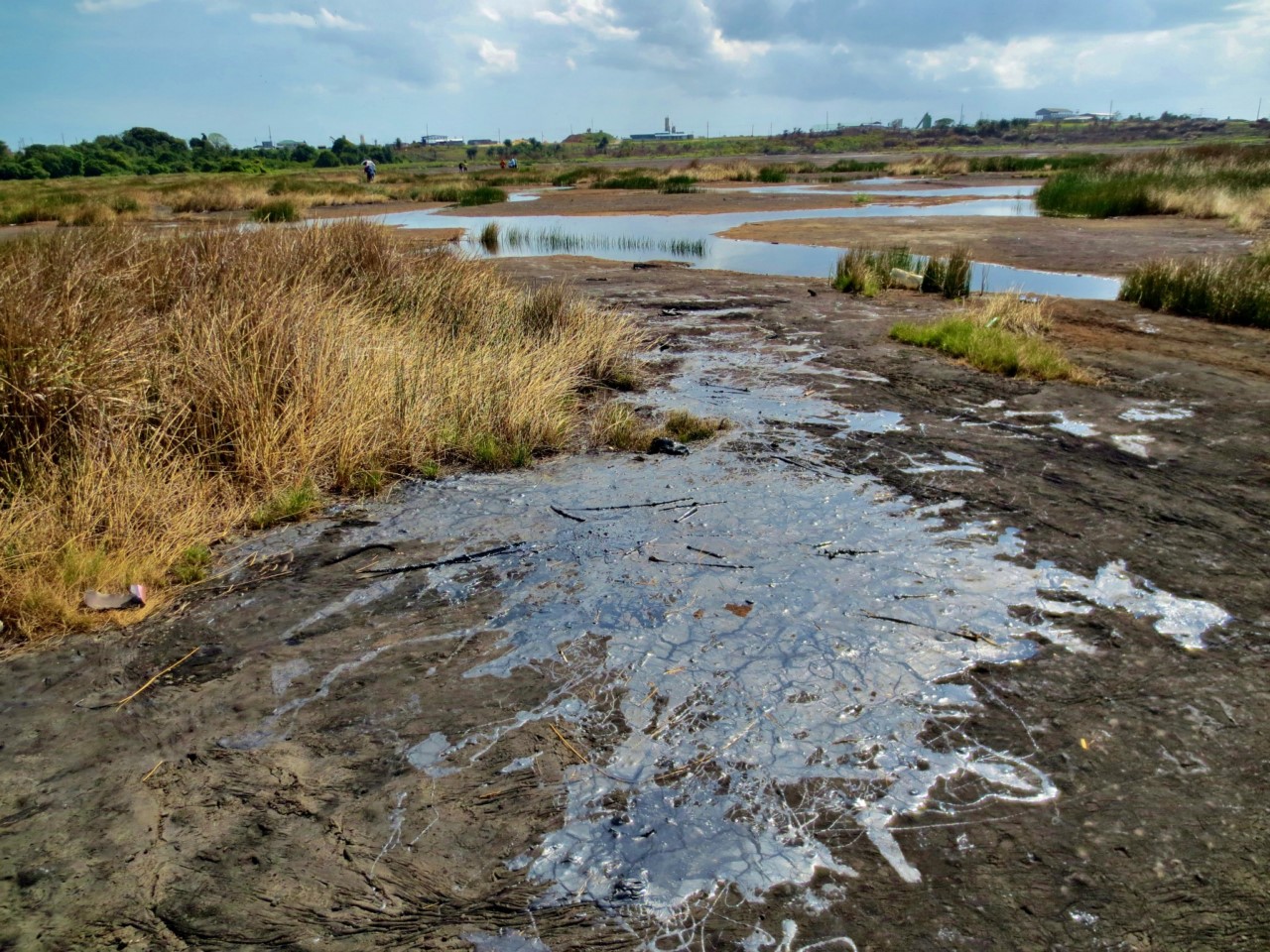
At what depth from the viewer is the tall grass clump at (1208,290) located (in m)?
11.0

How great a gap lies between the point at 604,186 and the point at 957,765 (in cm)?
4256

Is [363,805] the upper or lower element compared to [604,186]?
lower

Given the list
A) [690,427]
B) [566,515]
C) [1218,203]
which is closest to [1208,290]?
[690,427]

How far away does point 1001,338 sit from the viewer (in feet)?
30.2

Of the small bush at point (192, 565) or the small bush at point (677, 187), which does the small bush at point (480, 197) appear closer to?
the small bush at point (677, 187)

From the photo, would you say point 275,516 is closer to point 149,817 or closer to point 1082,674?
point 149,817

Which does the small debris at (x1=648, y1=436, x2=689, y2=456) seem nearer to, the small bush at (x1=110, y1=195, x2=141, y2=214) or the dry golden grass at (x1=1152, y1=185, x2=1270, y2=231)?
the dry golden grass at (x1=1152, y1=185, x2=1270, y2=231)

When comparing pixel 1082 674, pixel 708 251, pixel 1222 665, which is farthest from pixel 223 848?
pixel 708 251

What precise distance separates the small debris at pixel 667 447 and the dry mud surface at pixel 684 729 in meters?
0.55

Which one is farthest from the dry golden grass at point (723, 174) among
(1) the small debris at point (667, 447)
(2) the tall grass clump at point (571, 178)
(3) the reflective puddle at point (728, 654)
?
(3) the reflective puddle at point (728, 654)

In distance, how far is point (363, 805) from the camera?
9.33 feet

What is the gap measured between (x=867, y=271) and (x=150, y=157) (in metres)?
87.6

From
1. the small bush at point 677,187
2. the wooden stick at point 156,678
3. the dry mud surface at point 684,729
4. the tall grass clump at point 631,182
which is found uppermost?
the tall grass clump at point 631,182

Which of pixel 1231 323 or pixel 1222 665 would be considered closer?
pixel 1222 665
